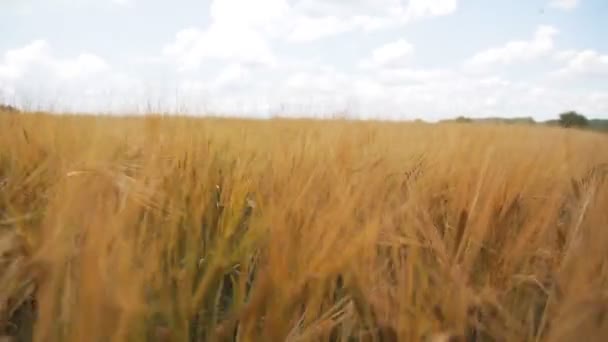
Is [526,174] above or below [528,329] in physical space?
above

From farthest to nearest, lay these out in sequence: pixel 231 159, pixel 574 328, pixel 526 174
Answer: pixel 231 159, pixel 526 174, pixel 574 328

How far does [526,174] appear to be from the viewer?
1041mm

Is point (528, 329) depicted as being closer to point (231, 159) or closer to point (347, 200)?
point (347, 200)

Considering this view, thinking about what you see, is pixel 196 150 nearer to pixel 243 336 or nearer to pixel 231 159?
pixel 231 159

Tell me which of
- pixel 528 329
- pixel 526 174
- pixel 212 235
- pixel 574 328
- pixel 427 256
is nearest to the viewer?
pixel 574 328

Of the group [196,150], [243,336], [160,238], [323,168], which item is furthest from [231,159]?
[243,336]

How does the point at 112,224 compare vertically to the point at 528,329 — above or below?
above

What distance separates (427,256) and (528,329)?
0.16 m

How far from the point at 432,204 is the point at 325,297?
53 centimetres

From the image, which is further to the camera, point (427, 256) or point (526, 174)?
point (526, 174)

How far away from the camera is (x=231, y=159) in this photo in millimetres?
1296

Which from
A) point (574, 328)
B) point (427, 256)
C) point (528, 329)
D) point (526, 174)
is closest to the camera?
point (574, 328)

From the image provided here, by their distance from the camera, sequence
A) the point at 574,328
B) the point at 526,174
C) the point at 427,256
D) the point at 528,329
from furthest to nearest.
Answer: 1. the point at 526,174
2. the point at 427,256
3. the point at 528,329
4. the point at 574,328

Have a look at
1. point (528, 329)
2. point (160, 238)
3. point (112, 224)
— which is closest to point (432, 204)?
point (528, 329)
